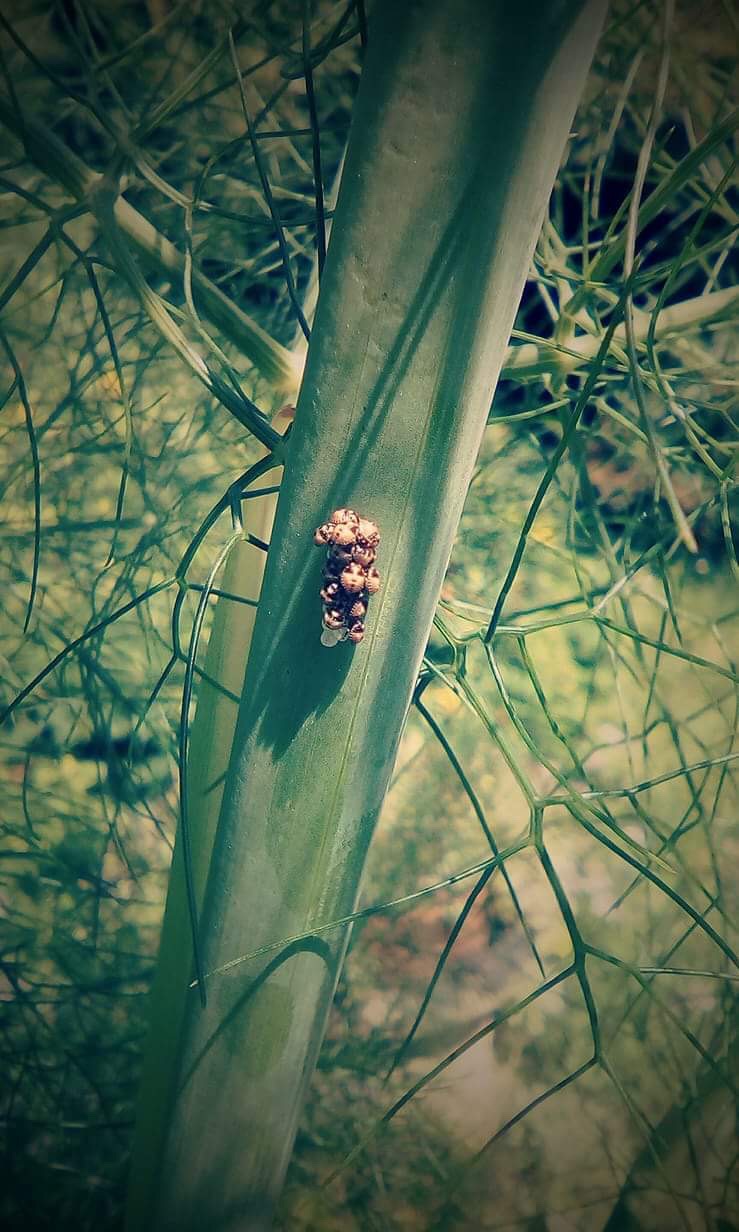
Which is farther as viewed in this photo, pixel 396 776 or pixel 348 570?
pixel 396 776

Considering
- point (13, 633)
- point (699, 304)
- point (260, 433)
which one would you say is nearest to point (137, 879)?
point (13, 633)

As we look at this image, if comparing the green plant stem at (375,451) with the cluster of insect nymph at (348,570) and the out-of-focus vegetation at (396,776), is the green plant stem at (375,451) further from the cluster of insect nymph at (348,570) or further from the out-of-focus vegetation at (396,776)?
the out-of-focus vegetation at (396,776)

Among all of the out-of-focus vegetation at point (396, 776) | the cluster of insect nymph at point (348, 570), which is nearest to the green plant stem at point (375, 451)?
the cluster of insect nymph at point (348, 570)

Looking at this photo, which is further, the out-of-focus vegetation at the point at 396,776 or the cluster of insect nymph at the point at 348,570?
the out-of-focus vegetation at the point at 396,776

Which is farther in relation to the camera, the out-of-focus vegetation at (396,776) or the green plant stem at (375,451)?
the out-of-focus vegetation at (396,776)

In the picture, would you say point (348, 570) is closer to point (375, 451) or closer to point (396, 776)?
point (375, 451)

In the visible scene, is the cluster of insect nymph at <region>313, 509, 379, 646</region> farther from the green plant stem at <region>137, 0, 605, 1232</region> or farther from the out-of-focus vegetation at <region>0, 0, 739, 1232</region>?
the out-of-focus vegetation at <region>0, 0, 739, 1232</region>

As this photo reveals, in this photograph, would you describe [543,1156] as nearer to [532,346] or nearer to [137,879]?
[137,879]

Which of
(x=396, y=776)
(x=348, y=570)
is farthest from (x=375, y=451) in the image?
(x=396, y=776)
